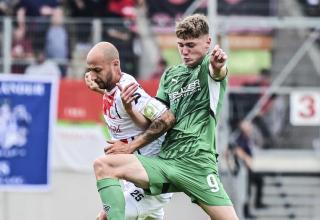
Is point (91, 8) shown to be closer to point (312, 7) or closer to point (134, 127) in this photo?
point (312, 7)

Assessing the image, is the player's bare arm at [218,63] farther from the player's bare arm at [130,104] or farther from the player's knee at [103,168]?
the player's knee at [103,168]

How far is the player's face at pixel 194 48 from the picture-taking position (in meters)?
8.18

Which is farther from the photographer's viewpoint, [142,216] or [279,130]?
[279,130]

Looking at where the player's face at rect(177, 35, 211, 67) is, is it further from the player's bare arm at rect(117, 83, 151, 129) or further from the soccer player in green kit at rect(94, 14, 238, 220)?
the player's bare arm at rect(117, 83, 151, 129)

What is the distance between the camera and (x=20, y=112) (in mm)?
11500

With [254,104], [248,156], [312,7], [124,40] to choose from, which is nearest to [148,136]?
[124,40]

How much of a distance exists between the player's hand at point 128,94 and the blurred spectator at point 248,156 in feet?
18.9

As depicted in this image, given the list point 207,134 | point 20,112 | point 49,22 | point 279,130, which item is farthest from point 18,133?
point 279,130

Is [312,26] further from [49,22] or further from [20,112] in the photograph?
[20,112]

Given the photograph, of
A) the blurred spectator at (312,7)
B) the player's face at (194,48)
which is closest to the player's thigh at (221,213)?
the player's face at (194,48)

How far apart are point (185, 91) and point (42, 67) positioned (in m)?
5.45

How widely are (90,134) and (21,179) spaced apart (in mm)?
1270

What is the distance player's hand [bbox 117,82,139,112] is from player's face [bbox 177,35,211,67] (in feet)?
1.66

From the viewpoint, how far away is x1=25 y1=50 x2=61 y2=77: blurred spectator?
1344 centimetres
